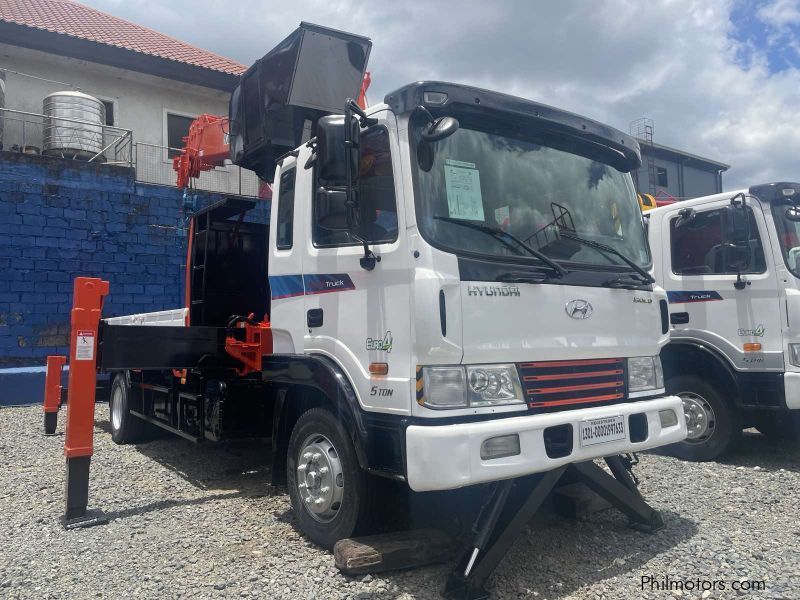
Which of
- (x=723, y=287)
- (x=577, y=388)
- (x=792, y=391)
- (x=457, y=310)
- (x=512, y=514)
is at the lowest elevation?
(x=512, y=514)

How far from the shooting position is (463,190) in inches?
137

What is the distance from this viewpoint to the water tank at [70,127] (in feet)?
45.8

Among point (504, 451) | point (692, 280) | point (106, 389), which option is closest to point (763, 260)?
Result: point (692, 280)

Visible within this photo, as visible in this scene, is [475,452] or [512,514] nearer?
[475,452]

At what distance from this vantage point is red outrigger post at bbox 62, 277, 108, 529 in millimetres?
4500

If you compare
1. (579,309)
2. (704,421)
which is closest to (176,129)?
(704,421)

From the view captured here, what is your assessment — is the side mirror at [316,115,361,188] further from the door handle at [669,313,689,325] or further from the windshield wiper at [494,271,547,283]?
the door handle at [669,313,689,325]

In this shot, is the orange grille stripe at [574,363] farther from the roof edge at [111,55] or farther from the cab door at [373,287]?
the roof edge at [111,55]

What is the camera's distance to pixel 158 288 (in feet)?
47.6

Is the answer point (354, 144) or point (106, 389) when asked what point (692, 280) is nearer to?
point (354, 144)

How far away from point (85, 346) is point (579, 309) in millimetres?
3345

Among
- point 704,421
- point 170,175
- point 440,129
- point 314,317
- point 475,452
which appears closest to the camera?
point 475,452

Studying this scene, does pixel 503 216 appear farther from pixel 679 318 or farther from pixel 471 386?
pixel 679 318

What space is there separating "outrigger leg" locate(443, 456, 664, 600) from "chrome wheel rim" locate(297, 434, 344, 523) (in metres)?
0.82
